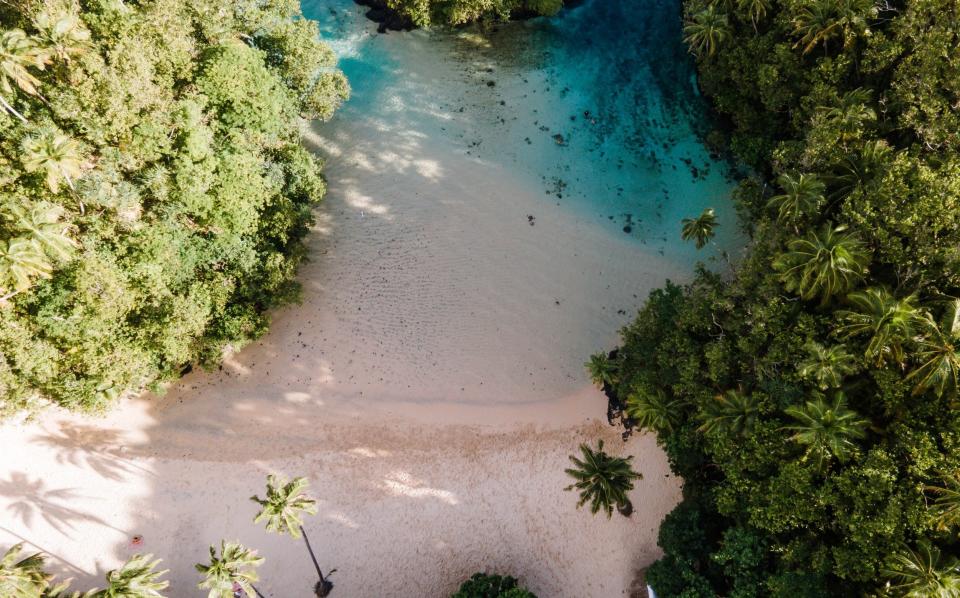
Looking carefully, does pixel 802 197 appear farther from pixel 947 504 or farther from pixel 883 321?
pixel 947 504

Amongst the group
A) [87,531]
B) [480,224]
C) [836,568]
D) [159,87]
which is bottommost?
[87,531]

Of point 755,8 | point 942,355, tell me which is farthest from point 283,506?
point 755,8

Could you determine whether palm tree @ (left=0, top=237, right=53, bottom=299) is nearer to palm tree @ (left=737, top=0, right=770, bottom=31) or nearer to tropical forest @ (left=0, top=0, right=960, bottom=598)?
tropical forest @ (left=0, top=0, right=960, bottom=598)

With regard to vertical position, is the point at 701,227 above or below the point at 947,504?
above

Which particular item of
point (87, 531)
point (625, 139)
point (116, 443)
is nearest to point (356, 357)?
point (116, 443)

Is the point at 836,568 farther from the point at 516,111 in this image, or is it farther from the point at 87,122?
the point at 87,122

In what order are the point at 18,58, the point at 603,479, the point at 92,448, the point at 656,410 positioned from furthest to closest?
the point at 92,448 < the point at 603,479 < the point at 656,410 < the point at 18,58
